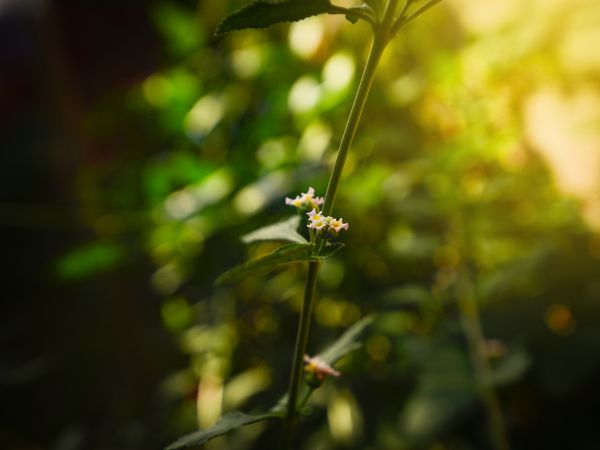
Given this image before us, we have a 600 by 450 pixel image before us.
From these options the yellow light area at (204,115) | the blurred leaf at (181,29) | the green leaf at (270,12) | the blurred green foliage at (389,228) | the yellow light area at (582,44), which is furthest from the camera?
the blurred leaf at (181,29)

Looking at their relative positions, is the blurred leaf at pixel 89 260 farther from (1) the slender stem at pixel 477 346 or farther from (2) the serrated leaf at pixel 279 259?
(2) the serrated leaf at pixel 279 259

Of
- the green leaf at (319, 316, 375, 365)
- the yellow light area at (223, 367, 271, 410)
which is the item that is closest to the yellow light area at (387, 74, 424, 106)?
the yellow light area at (223, 367, 271, 410)

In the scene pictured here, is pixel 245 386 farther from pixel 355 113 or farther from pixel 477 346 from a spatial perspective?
pixel 355 113

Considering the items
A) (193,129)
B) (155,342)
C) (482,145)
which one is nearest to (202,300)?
(155,342)

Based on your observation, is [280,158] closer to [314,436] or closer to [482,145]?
Answer: [482,145]

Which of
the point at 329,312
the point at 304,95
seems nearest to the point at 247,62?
the point at 304,95

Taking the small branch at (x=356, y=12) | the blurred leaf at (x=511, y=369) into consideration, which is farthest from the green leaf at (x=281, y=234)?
the blurred leaf at (x=511, y=369)

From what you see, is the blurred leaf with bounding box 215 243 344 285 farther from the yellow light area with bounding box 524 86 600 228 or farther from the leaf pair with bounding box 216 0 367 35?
the yellow light area with bounding box 524 86 600 228
